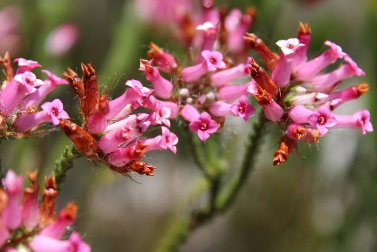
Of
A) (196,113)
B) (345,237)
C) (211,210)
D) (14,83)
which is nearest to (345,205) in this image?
(345,237)

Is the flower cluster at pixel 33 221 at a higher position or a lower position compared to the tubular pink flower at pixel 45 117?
lower

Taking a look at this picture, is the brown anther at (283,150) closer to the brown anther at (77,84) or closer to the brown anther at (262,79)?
the brown anther at (262,79)

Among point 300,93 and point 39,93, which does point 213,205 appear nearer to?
point 300,93

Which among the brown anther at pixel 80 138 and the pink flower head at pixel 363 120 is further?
the pink flower head at pixel 363 120

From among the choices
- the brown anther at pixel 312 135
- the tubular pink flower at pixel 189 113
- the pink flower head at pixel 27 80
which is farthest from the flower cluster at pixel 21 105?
the brown anther at pixel 312 135

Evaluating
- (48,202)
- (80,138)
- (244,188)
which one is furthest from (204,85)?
(244,188)

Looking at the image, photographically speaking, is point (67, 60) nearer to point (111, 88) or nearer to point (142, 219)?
point (142, 219)

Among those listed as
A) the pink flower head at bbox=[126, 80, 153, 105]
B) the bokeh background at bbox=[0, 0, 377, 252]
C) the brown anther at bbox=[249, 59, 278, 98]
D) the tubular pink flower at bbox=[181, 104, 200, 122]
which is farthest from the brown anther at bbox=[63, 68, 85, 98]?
→ the bokeh background at bbox=[0, 0, 377, 252]

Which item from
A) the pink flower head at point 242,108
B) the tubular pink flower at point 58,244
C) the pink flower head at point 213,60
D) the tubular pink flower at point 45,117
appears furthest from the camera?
the pink flower head at point 213,60
